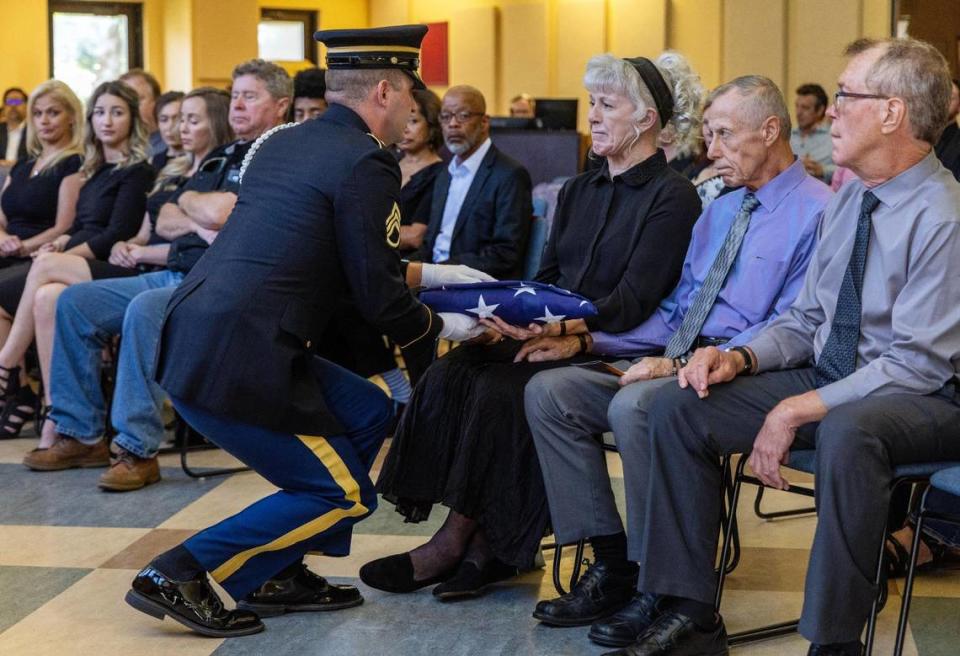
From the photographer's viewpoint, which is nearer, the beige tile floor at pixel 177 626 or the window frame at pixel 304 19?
the beige tile floor at pixel 177 626

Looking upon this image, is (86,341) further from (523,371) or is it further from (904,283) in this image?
(904,283)

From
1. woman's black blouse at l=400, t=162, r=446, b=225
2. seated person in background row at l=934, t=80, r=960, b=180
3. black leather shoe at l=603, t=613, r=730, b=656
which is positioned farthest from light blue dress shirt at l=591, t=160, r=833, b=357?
seated person in background row at l=934, t=80, r=960, b=180

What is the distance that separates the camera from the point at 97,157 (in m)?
5.29

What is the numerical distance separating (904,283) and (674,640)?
2.69 feet

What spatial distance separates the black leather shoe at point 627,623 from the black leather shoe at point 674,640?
104 millimetres

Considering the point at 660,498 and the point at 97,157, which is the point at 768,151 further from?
the point at 97,157

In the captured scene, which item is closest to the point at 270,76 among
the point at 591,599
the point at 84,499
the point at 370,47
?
the point at 84,499

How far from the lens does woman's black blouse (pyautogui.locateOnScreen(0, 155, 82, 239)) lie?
5.50 m

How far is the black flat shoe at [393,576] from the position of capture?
10.2ft

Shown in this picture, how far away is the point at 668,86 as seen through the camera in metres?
3.28

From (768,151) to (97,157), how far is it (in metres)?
3.20

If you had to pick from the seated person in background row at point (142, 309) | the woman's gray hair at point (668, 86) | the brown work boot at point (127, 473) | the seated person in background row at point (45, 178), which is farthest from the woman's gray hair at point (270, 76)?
the woman's gray hair at point (668, 86)

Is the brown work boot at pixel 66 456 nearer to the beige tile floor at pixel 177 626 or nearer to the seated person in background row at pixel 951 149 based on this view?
the beige tile floor at pixel 177 626

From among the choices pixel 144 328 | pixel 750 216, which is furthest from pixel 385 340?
pixel 750 216
